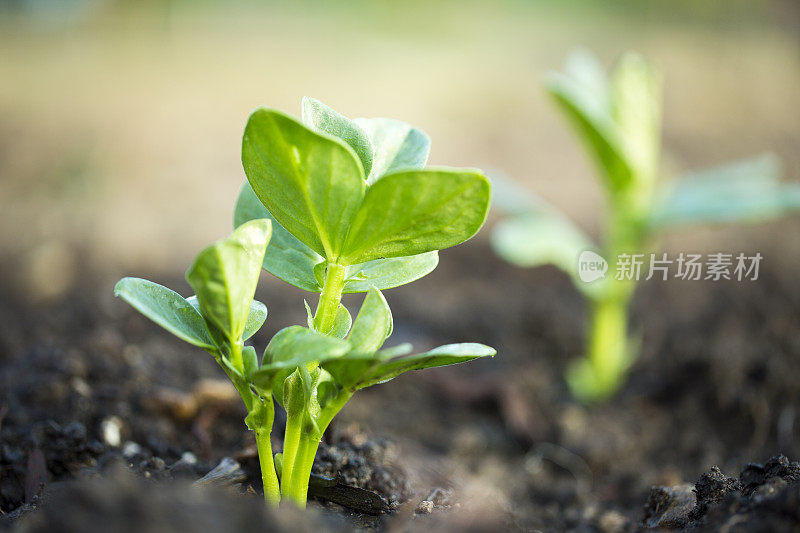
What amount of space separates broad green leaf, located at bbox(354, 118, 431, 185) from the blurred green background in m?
1.39

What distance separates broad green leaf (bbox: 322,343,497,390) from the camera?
2.02 ft

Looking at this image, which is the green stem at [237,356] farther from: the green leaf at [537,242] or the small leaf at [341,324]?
the green leaf at [537,242]

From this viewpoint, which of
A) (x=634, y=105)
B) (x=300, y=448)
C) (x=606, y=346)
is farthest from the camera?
(x=606, y=346)

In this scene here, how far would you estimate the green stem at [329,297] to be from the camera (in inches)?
28.4

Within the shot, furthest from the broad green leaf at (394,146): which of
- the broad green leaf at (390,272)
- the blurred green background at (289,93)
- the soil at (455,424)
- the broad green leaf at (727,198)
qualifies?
the blurred green background at (289,93)

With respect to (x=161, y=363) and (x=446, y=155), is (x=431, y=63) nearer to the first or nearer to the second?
(x=446, y=155)

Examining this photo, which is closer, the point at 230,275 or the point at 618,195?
the point at 230,275

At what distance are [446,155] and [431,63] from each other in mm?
1556

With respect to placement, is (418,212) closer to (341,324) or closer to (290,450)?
(341,324)

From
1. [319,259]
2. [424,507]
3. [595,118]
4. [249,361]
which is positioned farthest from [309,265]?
[595,118]

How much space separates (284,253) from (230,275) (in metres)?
0.16

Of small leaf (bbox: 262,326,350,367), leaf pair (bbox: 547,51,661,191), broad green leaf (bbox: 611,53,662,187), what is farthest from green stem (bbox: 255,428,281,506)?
broad green leaf (bbox: 611,53,662,187)

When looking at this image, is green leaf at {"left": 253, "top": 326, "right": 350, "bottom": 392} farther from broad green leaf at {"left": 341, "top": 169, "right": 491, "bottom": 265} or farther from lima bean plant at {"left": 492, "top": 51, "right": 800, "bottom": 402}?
lima bean plant at {"left": 492, "top": 51, "right": 800, "bottom": 402}

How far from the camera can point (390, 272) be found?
30.0 inches
